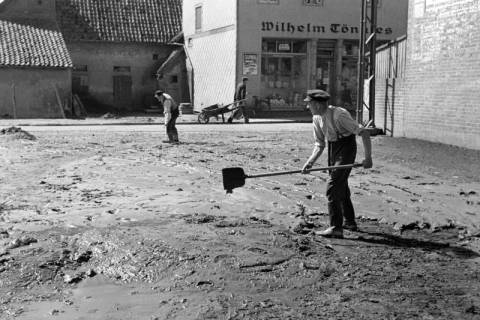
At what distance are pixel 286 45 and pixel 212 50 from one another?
13.5ft

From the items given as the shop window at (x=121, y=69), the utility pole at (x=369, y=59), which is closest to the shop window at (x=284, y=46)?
the shop window at (x=121, y=69)

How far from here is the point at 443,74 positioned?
16.2 metres

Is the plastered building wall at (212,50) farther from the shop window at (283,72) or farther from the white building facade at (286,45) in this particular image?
the shop window at (283,72)

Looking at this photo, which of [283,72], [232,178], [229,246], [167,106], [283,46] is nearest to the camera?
[229,246]

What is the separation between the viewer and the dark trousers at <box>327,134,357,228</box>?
733 cm

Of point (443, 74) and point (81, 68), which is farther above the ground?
point (81, 68)

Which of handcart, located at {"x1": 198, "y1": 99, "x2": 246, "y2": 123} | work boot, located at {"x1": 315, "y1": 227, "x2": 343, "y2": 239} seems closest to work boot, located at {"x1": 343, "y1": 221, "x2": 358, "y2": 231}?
work boot, located at {"x1": 315, "y1": 227, "x2": 343, "y2": 239}

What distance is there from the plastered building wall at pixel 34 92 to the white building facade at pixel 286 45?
734 centimetres

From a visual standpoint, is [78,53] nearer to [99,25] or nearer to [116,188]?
[99,25]

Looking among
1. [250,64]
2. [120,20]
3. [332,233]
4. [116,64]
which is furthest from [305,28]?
[332,233]

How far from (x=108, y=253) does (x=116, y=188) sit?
4.18 m

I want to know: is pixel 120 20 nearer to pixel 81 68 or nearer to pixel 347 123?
pixel 81 68

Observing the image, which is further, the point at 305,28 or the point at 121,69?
the point at 121,69

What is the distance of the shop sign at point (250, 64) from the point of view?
29.6 m
